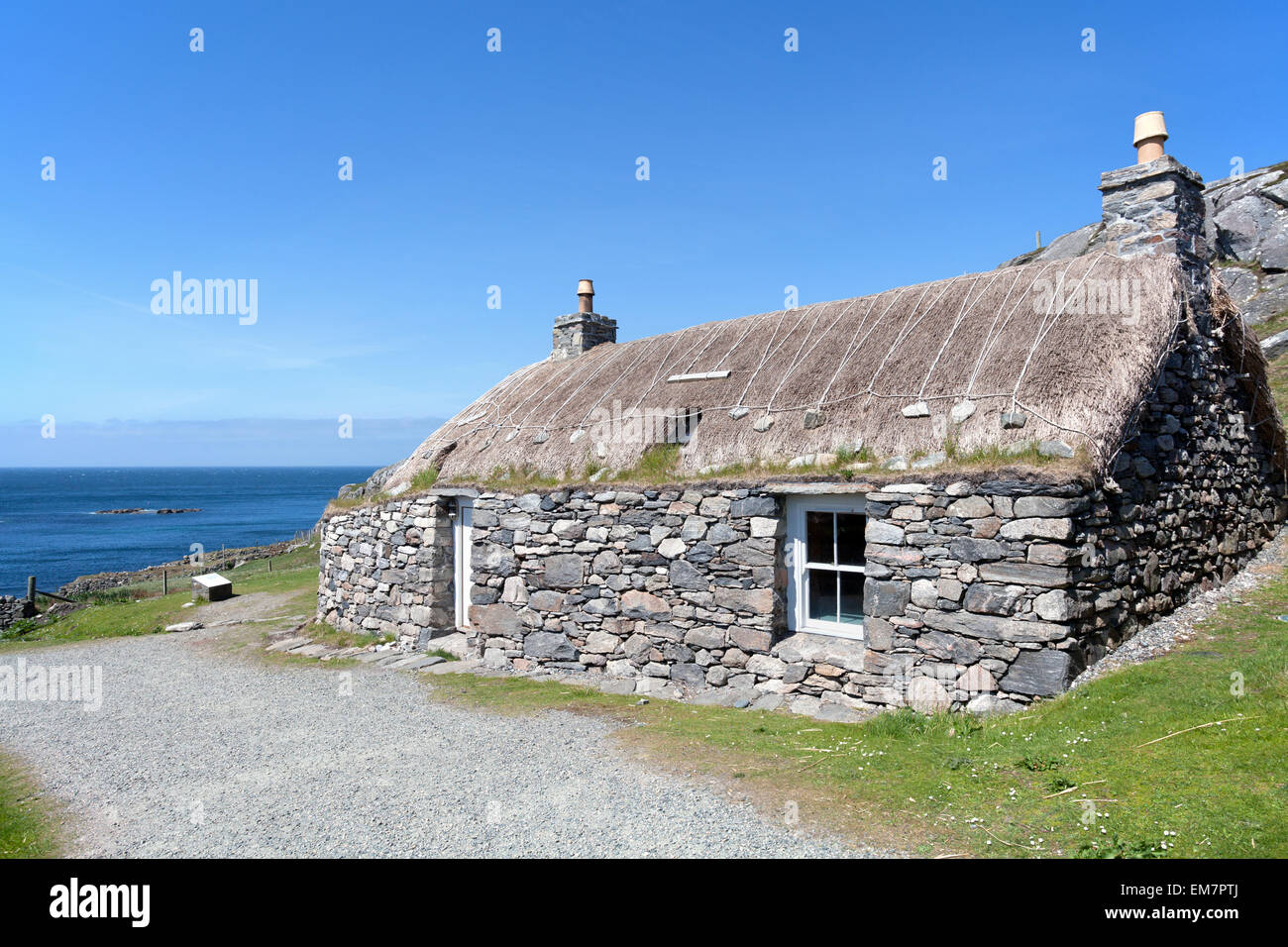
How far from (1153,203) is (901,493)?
4.95 meters

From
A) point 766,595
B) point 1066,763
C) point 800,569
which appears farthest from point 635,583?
point 1066,763

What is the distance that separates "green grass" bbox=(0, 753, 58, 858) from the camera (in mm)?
5336

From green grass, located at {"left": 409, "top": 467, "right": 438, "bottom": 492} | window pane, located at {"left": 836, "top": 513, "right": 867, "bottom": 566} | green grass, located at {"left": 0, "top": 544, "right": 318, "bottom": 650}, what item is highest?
green grass, located at {"left": 409, "top": 467, "right": 438, "bottom": 492}

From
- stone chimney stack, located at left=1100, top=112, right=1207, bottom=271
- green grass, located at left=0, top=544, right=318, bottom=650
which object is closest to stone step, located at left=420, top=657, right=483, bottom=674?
green grass, located at left=0, top=544, right=318, bottom=650

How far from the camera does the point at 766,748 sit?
6.76 metres

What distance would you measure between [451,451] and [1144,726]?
430 inches

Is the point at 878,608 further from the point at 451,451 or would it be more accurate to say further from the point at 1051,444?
the point at 451,451

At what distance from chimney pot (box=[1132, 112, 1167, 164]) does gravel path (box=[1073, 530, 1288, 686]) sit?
208 inches

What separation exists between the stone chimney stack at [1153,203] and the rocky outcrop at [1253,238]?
1343 centimetres

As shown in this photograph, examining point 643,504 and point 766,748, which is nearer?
point 766,748

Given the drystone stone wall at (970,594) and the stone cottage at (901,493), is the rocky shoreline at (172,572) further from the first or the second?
the drystone stone wall at (970,594)

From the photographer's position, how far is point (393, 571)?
13195 mm

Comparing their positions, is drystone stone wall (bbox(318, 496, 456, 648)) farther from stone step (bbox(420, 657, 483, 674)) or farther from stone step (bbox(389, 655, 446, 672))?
stone step (bbox(420, 657, 483, 674))
